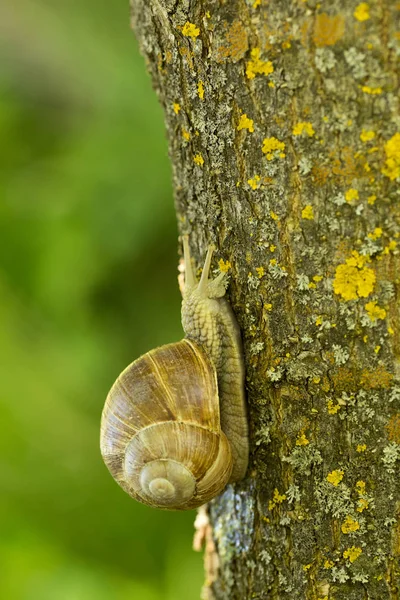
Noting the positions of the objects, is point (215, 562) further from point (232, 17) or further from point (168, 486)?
point (232, 17)

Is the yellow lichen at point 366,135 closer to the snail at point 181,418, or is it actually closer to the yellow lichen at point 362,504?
the snail at point 181,418

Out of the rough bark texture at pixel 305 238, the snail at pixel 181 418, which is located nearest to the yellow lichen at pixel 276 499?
the rough bark texture at pixel 305 238

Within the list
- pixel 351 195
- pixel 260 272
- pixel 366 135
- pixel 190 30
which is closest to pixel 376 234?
pixel 351 195

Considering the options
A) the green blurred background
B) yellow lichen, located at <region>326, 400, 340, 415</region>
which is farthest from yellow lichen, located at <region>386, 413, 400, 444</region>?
the green blurred background

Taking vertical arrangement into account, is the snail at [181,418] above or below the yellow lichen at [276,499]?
Result: above

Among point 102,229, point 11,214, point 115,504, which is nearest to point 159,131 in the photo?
point 102,229

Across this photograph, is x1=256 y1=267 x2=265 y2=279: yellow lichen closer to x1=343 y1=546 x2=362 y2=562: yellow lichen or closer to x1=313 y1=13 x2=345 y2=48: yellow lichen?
x1=313 y1=13 x2=345 y2=48: yellow lichen

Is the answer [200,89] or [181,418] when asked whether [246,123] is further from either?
[181,418]
